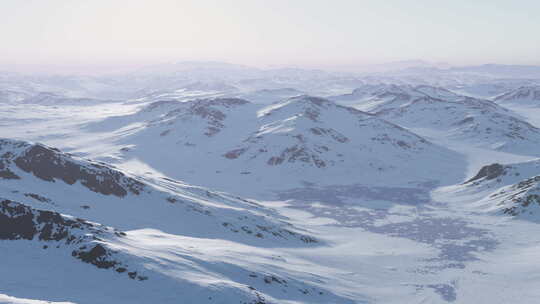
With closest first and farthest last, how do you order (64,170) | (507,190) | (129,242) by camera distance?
(129,242) < (64,170) < (507,190)

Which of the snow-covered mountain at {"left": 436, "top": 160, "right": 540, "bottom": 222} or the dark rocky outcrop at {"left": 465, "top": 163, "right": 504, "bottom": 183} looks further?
the dark rocky outcrop at {"left": 465, "top": 163, "right": 504, "bottom": 183}

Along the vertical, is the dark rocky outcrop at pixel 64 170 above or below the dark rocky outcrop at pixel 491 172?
above

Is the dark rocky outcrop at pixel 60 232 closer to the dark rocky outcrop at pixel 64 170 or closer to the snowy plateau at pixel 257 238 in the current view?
the snowy plateau at pixel 257 238

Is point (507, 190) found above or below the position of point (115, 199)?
below

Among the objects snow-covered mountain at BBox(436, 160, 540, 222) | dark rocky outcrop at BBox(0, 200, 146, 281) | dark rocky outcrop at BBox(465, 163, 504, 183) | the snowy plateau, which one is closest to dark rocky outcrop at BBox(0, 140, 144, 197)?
the snowy plateau

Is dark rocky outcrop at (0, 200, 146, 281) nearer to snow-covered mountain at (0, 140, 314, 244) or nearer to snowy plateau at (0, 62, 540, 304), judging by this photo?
snowy plateau at (0, 62, 540, 304)

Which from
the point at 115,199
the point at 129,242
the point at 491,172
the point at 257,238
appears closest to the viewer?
the point at 129,242

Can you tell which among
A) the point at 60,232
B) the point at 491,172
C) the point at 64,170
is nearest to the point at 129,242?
the point at 60,232

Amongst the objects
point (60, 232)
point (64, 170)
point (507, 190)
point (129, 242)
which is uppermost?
point (60, 232)

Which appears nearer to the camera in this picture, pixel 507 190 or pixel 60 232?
pixel 60 232

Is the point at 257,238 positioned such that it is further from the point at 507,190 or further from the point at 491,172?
the point at 491,172

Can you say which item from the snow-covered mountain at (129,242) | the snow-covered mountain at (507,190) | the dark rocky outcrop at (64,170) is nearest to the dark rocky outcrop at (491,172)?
the snow-covered mountain at (507,190)
